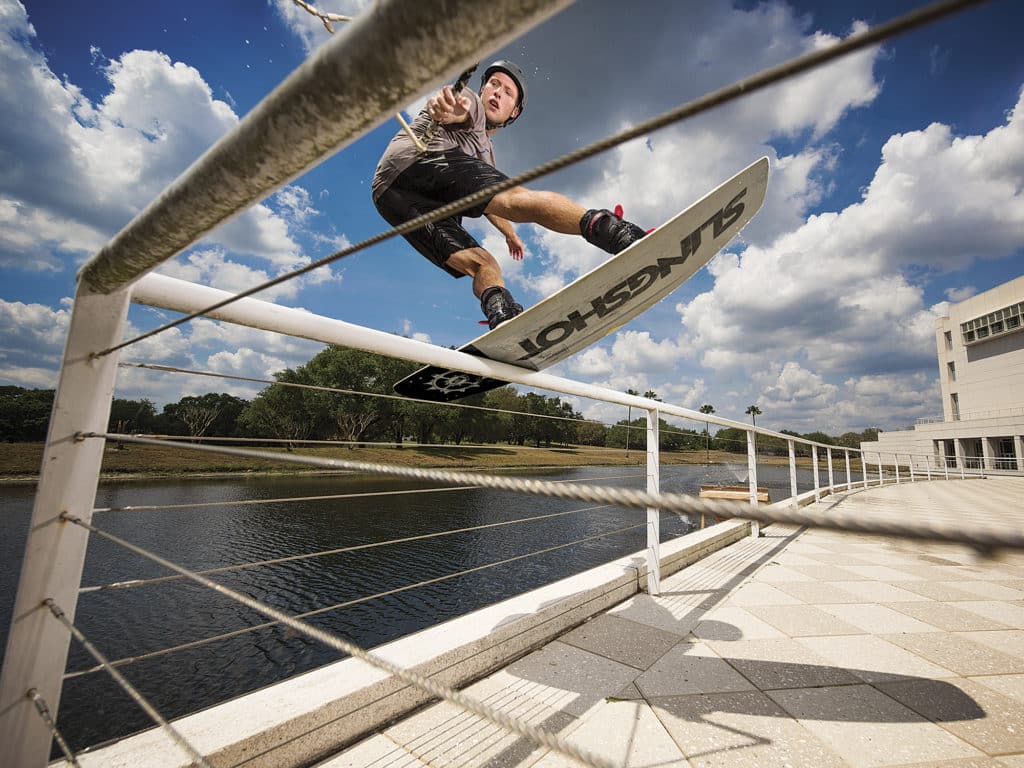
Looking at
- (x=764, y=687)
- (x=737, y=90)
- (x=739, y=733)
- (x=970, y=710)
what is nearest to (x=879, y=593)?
(x=970, y=710)

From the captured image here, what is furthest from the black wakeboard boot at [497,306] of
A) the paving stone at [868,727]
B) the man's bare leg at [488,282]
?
the paving stone at [868,727]

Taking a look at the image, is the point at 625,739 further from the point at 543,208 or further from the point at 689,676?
the point at 543,208

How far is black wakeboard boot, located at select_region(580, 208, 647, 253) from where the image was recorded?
2143 millimetres

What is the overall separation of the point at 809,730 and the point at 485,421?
142 ft

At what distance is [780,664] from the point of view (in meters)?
1.85

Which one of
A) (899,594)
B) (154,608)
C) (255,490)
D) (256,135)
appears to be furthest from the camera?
(255,490)

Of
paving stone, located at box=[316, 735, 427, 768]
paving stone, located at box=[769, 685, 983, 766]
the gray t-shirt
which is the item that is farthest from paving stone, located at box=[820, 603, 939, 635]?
the gray t-shirt

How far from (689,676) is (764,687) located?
0.26 meters

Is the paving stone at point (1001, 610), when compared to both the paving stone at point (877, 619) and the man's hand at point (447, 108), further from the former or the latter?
the man's hand at point (447, 108)

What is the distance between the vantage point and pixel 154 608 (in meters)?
7.04

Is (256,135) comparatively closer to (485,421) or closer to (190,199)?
(190,199)

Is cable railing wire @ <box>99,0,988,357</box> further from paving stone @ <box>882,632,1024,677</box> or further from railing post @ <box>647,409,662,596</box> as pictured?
paving stone @ <box>882,632,1024,677</box>

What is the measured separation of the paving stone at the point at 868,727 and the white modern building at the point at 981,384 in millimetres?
32725

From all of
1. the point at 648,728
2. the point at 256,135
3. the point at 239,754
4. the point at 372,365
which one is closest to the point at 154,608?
the point at 239,754
